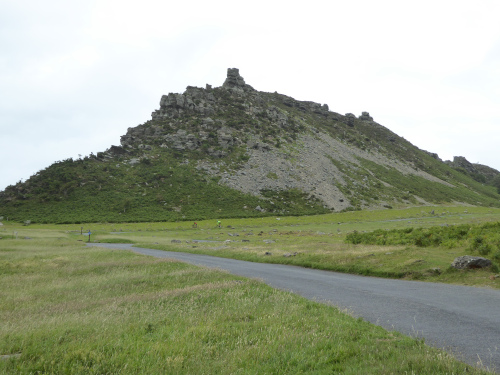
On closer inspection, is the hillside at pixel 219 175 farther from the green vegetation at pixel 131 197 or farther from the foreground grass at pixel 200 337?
the foreground grass at pixel 200 337

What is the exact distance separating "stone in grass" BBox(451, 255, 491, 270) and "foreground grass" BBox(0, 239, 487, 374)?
11806 millimetres

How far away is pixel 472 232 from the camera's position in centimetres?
2648

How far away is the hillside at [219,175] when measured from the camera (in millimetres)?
96625

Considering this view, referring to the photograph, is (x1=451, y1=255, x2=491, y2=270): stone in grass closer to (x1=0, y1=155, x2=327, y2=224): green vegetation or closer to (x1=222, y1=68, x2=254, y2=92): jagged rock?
(x1=0, y1=155, x2=327, y2=224): green vegetation

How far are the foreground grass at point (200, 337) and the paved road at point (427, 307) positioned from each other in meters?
1.31

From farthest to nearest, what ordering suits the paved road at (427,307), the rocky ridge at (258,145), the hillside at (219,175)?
the rocky ridge at (258,145), the hillside at (219,175), the paved road at (427,307)

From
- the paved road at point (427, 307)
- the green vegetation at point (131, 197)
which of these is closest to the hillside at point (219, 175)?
the green vegetation at point (131, 197)

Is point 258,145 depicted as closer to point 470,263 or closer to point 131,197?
point 131,197

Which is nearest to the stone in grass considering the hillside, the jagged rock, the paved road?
the paved road

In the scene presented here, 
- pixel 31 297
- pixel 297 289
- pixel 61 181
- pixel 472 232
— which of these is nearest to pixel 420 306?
pixel 297 289

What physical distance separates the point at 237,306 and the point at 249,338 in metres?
3.12

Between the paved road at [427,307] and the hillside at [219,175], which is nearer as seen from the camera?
the paved road at [427,307]

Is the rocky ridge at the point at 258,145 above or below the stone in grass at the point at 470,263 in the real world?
above

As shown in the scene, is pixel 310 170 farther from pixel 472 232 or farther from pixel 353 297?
pixel 353 297
